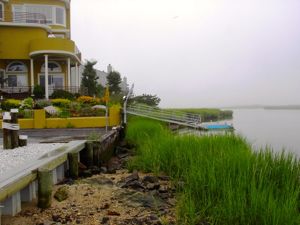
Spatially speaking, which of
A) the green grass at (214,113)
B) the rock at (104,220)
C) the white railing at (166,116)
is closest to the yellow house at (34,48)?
the white railing at (166,116)

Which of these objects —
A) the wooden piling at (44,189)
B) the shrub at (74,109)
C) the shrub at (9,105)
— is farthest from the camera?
the shrub at (9,105)

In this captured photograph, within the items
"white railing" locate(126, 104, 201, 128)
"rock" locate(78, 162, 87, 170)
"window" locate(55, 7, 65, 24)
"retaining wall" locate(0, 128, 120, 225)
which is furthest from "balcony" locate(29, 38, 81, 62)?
"rock" locate(78, 162, 87, 170)

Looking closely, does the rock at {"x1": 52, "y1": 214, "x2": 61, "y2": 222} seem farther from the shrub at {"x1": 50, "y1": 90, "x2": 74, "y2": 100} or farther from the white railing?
the shrub at {"x1": 50, "y1": 90, "x2": 74, "y2": 100}

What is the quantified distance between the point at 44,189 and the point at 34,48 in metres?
24.0

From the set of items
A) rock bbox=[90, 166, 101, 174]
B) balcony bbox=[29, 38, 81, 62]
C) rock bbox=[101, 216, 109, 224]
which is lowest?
rock bbox=[90, 166, 101, 174]

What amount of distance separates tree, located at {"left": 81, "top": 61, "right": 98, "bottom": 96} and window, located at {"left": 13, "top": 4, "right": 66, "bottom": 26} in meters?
6.08

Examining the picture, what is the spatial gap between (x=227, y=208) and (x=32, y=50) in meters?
26.0

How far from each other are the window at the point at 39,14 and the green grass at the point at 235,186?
26412 millimetres

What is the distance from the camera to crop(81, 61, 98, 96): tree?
36.3m

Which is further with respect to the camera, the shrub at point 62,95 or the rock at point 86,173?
the shrub at point 62,95

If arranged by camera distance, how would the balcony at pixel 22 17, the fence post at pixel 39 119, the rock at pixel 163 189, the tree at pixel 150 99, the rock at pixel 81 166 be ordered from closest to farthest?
1. the rock at pixel 163 189
2. the rock at pixel 81 166
3. the fence post at pixel 39 119
4. the balcony at pixel 22 17
5. the tree at pixel 150 99

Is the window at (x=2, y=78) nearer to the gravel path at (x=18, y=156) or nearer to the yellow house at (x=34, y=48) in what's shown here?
the yellow house at (x=34, y=48)

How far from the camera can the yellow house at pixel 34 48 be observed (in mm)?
28266

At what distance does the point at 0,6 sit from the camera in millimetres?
30578
